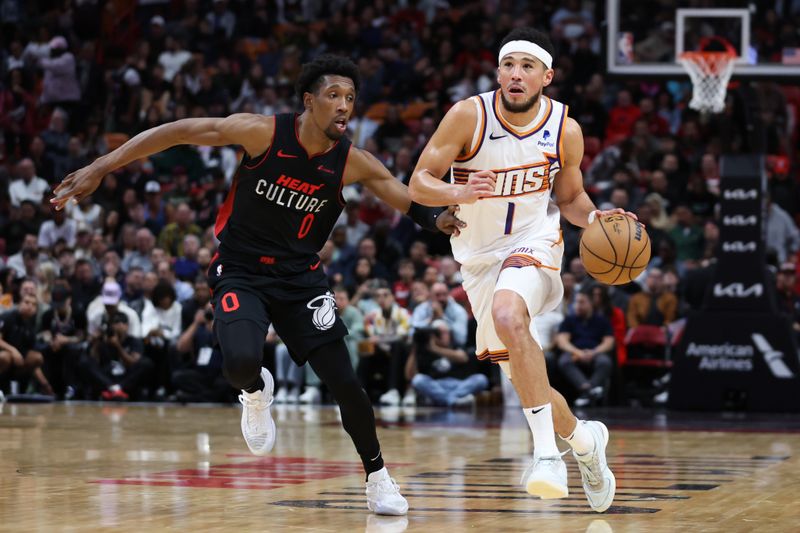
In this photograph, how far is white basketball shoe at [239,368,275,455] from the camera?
6.70 m

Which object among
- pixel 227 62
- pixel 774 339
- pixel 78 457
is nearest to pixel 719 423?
pixel 774 339

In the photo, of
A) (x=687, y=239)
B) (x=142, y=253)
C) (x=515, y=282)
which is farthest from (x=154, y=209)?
(x=515, y=282)

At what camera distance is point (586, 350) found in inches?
553

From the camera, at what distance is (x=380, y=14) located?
2077 cm

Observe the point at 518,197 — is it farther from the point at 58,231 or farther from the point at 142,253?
the point at 58,231

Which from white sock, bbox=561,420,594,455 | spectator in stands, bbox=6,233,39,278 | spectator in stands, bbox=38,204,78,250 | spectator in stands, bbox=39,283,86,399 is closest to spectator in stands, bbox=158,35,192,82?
spectator in stands, bbox=38,204,78,250

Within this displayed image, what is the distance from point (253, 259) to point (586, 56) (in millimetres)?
12724

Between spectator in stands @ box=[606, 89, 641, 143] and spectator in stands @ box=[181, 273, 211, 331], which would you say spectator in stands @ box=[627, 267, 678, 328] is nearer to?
spectator in stands @ box=[606, 89, 641, 143]

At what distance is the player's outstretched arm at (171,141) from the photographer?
5.93 m

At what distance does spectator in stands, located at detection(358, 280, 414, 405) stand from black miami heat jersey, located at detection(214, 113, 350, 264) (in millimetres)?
8441

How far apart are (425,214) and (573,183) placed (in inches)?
30.2

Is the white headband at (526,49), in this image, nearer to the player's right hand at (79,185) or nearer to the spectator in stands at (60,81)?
the player's right hand at (79,185)

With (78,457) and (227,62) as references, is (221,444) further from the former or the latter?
(227,62)

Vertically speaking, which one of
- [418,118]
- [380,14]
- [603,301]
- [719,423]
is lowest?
[719,423]
